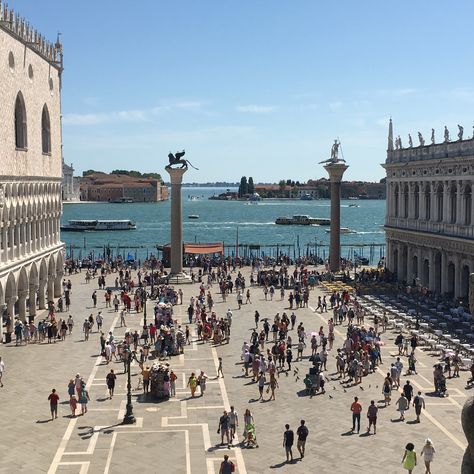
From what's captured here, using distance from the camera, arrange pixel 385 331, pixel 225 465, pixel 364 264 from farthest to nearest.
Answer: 1. pixel 364 264
2. pixel 385 331
3. pixel 225 465

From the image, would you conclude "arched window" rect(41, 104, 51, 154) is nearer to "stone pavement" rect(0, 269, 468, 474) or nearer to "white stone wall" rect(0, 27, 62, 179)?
"white stone wall" rect(0, 27, 62, 179)

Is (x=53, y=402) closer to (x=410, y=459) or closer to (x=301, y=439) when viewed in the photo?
(x=301, y=439)

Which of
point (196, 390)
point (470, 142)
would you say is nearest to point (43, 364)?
→ point (196, 390)

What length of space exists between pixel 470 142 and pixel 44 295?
2581 centimetres

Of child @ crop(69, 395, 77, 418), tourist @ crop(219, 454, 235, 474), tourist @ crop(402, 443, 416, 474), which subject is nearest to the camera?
tourist @ crop(219, 454, 235, 474)

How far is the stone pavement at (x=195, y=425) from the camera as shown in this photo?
19766 millimetres

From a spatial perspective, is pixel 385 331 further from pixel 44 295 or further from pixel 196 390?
pixel 44 295

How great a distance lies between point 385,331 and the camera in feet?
123

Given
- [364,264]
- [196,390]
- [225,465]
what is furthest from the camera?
[364,264]

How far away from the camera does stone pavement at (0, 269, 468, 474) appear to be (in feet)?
64.8

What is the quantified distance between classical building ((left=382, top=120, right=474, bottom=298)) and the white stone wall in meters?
23.8

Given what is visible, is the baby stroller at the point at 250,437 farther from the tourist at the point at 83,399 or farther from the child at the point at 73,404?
the child at the point at 73,404

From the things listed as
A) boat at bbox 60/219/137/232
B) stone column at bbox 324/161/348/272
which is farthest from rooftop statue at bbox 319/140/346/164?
boat at bbox 60/219/137/232

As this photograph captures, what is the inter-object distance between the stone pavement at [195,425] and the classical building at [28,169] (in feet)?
22.3
